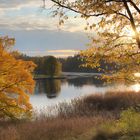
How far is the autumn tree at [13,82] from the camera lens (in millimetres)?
24750

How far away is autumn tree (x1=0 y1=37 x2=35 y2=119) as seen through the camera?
2475cm

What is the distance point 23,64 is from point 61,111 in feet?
13.1

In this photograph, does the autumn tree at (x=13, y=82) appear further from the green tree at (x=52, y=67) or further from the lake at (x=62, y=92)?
the green tree at (x=52, y=67)

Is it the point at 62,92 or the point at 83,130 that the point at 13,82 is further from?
the point at 62,92

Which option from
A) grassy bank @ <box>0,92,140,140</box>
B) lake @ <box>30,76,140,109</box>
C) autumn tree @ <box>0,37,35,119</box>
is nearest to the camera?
grassy bank @ <box>0,92,140,140</box>

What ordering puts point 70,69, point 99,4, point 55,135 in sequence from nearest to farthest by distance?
point 99,4 → point 55,135 → point 70,69

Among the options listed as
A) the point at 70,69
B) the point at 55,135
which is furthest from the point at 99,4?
the point at 70,69

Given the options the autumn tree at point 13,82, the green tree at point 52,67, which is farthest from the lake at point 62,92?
the green tree at point 52,67

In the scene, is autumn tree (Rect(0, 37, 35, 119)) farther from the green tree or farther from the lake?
the green tree

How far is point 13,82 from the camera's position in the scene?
2538 centimetres

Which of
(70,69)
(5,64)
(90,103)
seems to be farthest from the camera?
(70,69)

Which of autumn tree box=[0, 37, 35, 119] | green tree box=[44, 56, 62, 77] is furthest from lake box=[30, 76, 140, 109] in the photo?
green tree box=[44, 56, 62, 77]

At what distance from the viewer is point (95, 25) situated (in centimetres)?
1335

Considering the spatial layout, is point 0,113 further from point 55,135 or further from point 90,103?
point 55,135
